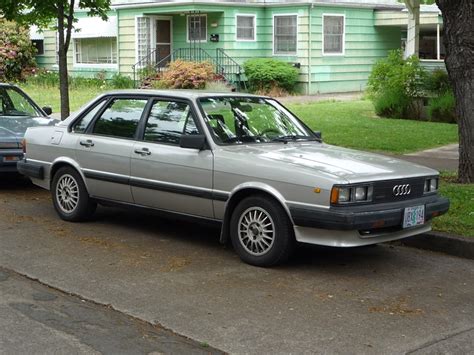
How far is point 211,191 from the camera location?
6.95 m

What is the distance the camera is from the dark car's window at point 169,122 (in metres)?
7.38

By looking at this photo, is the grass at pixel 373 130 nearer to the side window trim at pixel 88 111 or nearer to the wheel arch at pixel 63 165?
the side window trim at pixel 88 111

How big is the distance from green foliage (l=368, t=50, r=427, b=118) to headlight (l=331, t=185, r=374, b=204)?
13069mm

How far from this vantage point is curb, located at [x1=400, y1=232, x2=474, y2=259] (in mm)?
7151

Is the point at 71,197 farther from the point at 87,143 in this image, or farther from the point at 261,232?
the point at 261,232

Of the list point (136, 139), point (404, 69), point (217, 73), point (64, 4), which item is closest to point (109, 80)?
point (217, 73)

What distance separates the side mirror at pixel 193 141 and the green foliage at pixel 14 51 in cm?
2549

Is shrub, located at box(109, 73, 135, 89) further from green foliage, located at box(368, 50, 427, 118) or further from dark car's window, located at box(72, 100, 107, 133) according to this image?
dark car's window, located at box(72, 100, 107, 133)

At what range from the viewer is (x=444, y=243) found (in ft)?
24.0

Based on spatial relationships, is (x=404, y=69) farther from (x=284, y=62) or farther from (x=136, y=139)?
(x=136, y=139)

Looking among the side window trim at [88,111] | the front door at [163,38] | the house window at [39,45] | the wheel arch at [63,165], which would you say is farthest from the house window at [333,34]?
the wheel arch at [63,165]

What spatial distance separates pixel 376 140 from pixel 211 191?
831cm

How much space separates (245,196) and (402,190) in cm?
136

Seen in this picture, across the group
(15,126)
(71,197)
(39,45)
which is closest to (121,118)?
(71,197)
